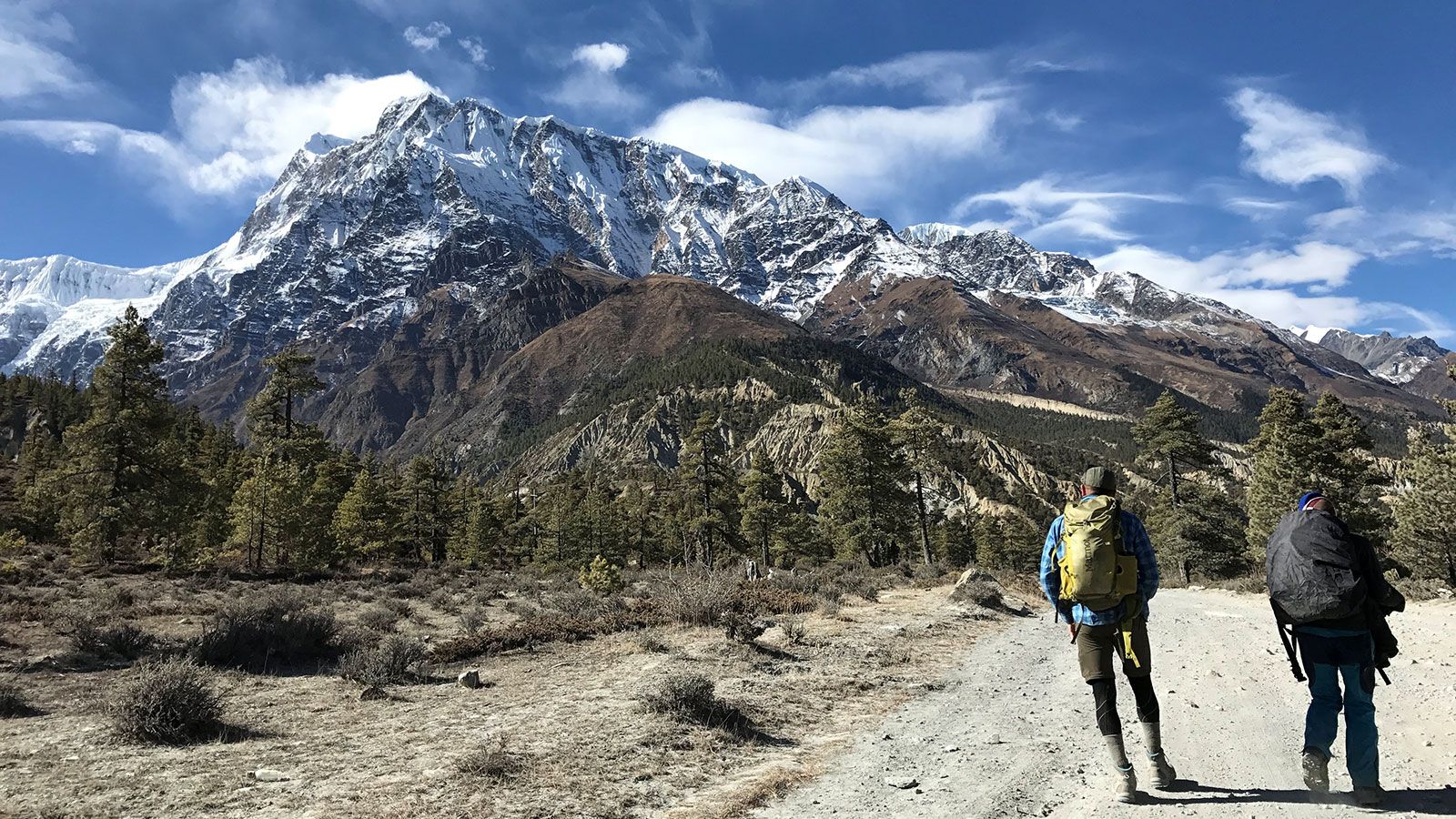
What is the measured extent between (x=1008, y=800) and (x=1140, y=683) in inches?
51.6

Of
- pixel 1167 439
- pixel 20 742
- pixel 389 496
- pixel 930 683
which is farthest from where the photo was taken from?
pixel 389 496

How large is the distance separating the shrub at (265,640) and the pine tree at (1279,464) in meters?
31.2

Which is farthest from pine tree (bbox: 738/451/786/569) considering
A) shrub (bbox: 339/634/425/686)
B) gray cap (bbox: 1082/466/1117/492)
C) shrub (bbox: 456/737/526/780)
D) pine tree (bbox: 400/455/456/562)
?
gray cap (bbox: 1082/466/1117/492)

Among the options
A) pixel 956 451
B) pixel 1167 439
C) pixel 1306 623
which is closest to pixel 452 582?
pixel 1306 623

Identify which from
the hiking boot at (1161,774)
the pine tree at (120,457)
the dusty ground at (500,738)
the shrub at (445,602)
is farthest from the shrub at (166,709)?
the pine tree at (120,457)

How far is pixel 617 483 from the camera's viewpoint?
454 feet

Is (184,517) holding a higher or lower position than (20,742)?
higher

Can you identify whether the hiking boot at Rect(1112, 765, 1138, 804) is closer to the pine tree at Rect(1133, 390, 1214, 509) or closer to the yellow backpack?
the yellow backpack

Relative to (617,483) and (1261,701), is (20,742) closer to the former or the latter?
(1261,701)

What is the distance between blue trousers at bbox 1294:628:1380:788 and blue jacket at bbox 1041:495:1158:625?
0.97 metres

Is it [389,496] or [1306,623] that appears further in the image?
[389,496]

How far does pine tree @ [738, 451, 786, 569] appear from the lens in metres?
49.3

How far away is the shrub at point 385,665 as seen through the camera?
9914 mm

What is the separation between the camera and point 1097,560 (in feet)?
17.2
